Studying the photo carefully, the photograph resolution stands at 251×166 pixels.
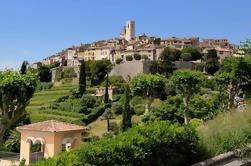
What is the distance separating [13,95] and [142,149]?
52.7 ft

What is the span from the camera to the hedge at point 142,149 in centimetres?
511

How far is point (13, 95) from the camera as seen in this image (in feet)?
68.4

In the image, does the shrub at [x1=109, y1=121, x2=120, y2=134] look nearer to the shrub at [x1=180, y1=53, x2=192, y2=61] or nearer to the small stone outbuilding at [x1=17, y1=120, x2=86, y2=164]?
the small stone outbuilding at [x1=17, y1=120, x2=86, y2=164]

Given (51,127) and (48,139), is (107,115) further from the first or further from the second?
(48,139)

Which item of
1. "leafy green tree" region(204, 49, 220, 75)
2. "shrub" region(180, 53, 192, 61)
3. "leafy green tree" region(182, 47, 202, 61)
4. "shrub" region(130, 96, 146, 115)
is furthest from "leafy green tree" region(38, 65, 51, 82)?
"shrub" region(130, 96, 146, 115)

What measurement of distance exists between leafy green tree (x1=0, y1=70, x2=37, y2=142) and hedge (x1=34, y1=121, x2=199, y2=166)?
43.8ft

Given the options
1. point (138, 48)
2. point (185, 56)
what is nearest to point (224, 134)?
point (185, 56)

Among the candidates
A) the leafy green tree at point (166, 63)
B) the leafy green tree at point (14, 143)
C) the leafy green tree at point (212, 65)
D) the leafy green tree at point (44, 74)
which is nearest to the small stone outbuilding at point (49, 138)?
the leafy green tree at point (14, 143)

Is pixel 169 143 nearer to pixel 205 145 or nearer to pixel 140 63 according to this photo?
pixel 205 145

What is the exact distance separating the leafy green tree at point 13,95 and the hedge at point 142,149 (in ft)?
43.8

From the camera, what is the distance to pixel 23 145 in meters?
22.0

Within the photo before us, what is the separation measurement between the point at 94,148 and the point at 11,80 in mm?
16797

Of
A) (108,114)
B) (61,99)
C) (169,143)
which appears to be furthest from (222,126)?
(61,99)

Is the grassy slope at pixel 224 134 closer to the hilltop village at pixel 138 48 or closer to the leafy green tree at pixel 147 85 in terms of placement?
the leafy green tree at pixel 147 85
